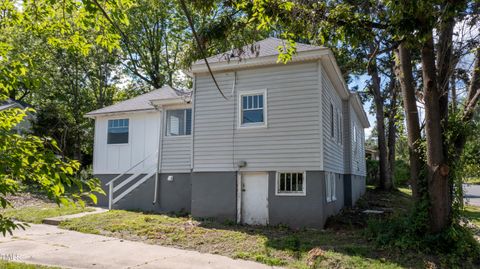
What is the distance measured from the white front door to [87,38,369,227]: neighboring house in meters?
0.03

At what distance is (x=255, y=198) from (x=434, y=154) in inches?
213

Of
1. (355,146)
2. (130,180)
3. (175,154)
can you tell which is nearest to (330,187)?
(175,154)

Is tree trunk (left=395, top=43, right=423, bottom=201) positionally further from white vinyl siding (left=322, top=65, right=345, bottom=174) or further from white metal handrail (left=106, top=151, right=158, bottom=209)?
white metal handrail (left=106, top=151, right=158, bottom=209)

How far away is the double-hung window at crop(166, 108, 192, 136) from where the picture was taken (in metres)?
14.9

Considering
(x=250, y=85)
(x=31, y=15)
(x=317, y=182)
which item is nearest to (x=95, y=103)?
(x=250, y=85)

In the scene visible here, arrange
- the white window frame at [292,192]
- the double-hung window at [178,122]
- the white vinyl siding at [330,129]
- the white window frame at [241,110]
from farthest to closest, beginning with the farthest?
the double-hung window at [178,122] < the white window frame at [241,110] < the white vinyl siding at [330,129] < the white window frame at [292,192]

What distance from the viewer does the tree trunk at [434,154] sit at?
8.40m

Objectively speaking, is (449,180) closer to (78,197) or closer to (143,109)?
(78,197)

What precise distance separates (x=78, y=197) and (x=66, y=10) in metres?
2.47

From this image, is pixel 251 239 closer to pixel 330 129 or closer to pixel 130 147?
pixel 330 129

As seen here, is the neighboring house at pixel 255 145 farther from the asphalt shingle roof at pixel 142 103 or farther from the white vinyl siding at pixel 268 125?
the asphalt shingle roof at pixel 142 103

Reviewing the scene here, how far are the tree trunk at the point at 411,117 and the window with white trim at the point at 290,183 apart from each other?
310 centimetres

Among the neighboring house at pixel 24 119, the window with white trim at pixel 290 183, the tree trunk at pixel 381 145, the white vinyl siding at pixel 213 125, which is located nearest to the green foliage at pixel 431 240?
the window with white trim at pixel 290 183

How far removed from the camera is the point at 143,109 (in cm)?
1578
